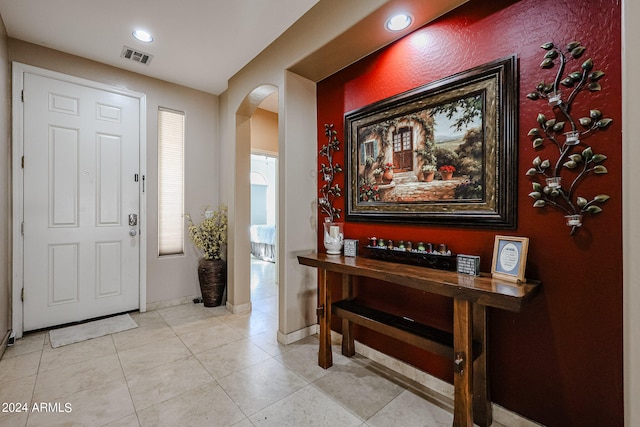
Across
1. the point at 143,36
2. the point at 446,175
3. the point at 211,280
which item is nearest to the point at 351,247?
the point at 446,175

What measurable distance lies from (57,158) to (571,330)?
419 cm

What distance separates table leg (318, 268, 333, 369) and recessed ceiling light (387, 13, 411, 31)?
1783mm

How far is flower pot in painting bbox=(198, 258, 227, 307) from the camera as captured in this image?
11.2 feet

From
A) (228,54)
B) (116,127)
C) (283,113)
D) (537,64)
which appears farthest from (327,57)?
(116,127)

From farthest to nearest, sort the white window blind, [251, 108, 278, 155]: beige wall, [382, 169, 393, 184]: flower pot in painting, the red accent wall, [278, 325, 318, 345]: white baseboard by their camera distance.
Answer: [251, 108, 278, 155]: beige wall → the white window blind → [278, 325, 318, 345]: white baseboard → [382, 169, 393, 184]: flower pot in painting → the red accent wall

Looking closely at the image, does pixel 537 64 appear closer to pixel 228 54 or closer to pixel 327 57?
pixel 327 57

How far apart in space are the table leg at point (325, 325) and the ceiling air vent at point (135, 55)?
9.21ft

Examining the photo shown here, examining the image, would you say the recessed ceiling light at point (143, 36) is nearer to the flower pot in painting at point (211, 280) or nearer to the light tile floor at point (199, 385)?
the flower pot in painting at point (211, 280)

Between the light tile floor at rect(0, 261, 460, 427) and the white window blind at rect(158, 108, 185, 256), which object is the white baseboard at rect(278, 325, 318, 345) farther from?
the white window blind at rect(158, 108, 185, 256)

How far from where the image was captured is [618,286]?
123 centimetres

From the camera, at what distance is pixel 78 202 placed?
288cm

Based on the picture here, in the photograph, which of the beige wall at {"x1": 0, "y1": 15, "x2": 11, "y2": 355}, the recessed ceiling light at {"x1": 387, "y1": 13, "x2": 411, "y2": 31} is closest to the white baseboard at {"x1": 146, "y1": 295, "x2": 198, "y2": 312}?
the beige wall at {"x1": 0, "y1": 15, "x2": 11, "y2": 355}

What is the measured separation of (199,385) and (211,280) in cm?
162

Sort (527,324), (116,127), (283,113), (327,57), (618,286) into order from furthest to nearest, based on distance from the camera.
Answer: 1. (116,127)
2. (283,113)
3. (327,57)
4. (527,324)
5. (618,286)
